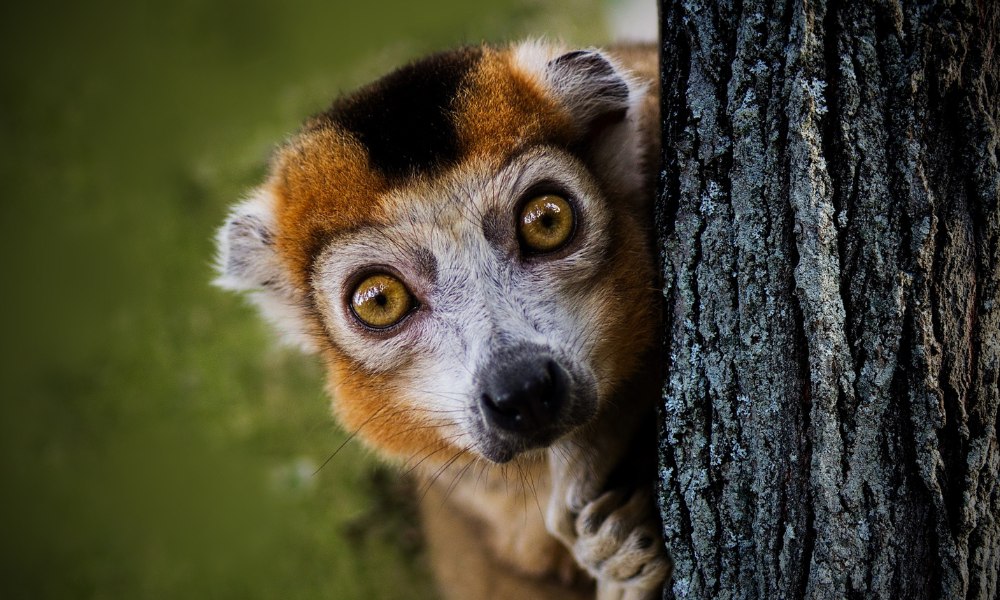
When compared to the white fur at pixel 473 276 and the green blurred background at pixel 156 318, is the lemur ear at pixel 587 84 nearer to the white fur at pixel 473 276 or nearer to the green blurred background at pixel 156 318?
the white fur at pixel 473 276

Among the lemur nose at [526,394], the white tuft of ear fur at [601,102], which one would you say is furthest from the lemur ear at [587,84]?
the lemur nose at [526,394]

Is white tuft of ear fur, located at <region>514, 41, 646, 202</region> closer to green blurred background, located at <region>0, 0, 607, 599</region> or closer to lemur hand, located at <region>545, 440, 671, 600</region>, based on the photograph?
lemur hand, located at <region>545, 440, 671, 600</region>

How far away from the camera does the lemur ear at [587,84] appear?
9.27 ft

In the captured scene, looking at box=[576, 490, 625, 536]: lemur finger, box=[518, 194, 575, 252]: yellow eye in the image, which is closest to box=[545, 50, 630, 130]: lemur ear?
box=[518, 194, 575, 252]: yellow eye

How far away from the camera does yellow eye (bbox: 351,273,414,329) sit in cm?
270

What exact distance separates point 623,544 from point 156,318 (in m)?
5.84

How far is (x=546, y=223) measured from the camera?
2.61 metres

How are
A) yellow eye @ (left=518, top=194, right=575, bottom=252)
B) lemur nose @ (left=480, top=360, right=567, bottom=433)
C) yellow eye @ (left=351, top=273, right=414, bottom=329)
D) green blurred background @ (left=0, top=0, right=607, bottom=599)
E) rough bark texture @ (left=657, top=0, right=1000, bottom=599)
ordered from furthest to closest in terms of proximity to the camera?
green blurred background @ (left=0, top=0, right=607, bottom=599), yellow eye @ (left=351, top=273, right=414, bottom=329), yellow eye @ (left=518, top=194, right=575, bottom=252), lemur nose @ (left=480, top=360, right=567, bottom=433), rough bark texture @ (left=657, top=0, right=1000, bottom=599)

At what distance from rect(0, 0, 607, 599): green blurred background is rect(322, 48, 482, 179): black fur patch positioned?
358 cm

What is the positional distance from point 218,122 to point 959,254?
7320mm

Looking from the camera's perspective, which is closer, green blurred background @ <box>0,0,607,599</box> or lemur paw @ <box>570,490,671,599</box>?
lemur paw @ <box>570,490,671,599</box>

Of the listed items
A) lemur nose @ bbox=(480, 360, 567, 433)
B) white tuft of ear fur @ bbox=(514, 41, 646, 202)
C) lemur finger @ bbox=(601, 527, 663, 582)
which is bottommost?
lemur finger @ bbox=(601, 527, 663, 582)

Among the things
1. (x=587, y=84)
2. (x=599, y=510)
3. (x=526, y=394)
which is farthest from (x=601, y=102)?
(x=599, y=510)

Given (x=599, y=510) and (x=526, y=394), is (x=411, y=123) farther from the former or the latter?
(x=599, y=510)
